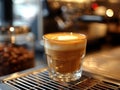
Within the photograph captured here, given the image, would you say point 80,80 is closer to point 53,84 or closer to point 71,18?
point 53,84

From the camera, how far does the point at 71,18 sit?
0.91 metres

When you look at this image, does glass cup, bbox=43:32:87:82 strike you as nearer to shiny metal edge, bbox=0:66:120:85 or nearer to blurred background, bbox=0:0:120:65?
shiny metal edge, bbox=0:66:120:85

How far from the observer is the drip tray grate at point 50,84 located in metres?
0.52

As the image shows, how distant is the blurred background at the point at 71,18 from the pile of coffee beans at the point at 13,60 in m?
0.19

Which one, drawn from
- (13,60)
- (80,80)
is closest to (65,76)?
(80,80)

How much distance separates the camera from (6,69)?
0.67m

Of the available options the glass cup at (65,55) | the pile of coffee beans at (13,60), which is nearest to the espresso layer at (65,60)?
the glass cup at (65,55)

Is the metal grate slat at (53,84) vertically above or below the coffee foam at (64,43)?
below

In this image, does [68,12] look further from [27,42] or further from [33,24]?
[33,24]

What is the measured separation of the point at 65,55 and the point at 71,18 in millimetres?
384

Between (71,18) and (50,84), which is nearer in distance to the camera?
(50,84)

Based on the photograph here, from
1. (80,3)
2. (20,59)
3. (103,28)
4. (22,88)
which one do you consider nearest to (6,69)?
(20,59)

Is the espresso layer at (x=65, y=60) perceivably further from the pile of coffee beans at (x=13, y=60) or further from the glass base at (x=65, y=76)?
the pile of coffee beans at (x=13, y=60)

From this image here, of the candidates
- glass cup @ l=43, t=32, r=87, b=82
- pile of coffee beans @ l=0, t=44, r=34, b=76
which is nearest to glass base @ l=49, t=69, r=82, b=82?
glass cup @ l=43, t=32, r=87, b=82
